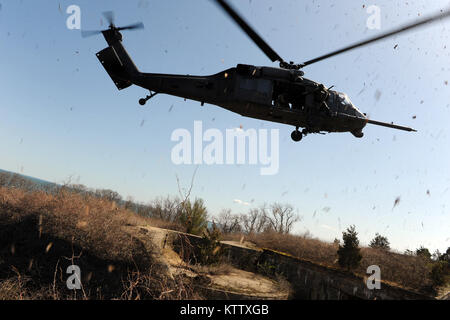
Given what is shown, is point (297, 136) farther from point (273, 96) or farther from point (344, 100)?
point (344, 100)

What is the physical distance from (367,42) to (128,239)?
42.6 ft

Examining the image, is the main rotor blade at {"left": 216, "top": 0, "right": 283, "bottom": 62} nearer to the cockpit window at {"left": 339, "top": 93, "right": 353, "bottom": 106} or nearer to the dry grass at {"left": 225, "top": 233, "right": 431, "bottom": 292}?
the cockpit window at {"left": 339, "top": 93, "right": 353, "bottom": 106}

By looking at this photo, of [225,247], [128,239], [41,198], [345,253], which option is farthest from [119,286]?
[345,253]

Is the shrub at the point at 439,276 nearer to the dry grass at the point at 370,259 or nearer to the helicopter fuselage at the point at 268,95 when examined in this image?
the dry grass at the point at 370,259

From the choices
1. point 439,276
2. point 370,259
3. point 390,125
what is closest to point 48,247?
point 390,125

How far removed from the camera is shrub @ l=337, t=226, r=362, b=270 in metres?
12.2

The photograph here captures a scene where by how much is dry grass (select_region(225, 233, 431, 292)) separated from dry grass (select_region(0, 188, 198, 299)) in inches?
385

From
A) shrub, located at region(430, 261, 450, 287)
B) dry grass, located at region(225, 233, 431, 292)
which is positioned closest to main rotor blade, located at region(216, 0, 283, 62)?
dry grass, located at region(225, 233, 431, 292)

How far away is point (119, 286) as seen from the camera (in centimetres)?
994

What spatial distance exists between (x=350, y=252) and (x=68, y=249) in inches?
550

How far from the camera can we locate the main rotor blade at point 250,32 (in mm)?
5375

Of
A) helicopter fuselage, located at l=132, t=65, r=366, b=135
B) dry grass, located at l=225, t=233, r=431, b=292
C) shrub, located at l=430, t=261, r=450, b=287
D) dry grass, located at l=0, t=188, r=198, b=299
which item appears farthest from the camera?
dry grass, located at l=225, t=233, r=431, b=292
